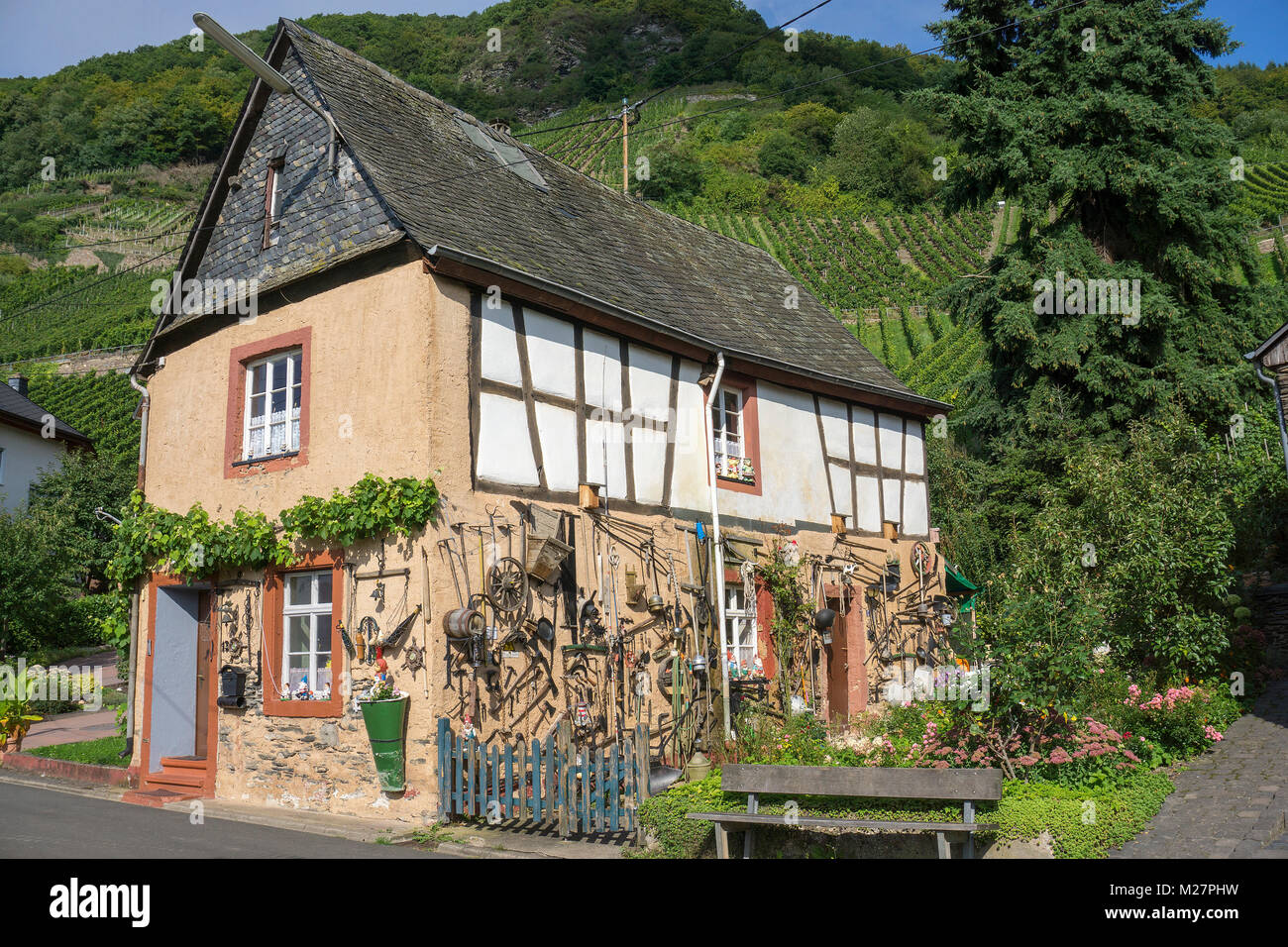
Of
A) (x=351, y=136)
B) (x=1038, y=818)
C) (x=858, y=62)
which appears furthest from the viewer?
(x=858, y=62)

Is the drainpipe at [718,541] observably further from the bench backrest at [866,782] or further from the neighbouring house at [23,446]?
the neighbouring house at [23,446]

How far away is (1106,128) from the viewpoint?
1859cm

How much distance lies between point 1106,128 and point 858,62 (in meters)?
71.0

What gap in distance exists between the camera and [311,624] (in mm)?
10992

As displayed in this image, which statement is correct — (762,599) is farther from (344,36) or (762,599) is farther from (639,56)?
(639,56)

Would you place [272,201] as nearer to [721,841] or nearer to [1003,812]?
[721,841]

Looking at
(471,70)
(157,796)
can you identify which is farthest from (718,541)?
(471,70)

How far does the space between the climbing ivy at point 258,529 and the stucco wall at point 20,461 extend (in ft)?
66.8

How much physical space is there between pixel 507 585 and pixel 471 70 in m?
69.2

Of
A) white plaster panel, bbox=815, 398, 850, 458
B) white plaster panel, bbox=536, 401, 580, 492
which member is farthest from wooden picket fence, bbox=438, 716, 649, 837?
white plaster panel, bbox=815, 398, 850, 458

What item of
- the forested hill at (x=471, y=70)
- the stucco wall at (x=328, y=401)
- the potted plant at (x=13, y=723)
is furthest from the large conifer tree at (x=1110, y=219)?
the forested hill at (x=471, y=70)

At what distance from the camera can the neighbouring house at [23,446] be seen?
99.7 feet

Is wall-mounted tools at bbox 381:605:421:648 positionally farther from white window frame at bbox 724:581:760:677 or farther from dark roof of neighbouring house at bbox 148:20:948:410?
white window frame at bbox 724:581:760:677
